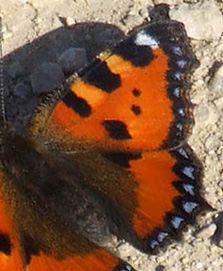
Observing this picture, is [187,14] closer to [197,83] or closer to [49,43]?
[197,83]

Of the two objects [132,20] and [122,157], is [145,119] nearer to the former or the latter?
[122,157]

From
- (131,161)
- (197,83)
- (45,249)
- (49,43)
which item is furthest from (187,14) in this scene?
(45,249)

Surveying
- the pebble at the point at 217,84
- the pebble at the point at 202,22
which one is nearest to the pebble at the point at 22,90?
the pebble at the point at 202,22

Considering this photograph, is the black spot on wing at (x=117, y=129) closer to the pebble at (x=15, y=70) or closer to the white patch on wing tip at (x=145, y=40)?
the white patch on wing tip at (x=145, y=40)

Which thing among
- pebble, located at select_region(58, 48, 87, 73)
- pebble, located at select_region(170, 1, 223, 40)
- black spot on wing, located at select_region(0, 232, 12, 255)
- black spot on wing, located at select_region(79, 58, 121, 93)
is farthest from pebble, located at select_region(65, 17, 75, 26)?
black spot on wing, located at select_region(0, 232, 12, 255)

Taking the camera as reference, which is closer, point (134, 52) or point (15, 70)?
point (134, 52)

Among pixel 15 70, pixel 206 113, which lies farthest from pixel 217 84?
pixel 15 70

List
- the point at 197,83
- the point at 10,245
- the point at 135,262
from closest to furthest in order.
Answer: the point at 10,245 < the point at 135,262 < the point at 197,83
